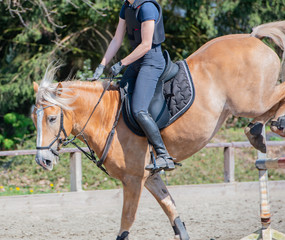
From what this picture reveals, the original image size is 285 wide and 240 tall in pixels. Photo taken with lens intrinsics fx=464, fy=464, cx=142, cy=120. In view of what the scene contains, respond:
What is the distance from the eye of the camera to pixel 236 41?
4.67m

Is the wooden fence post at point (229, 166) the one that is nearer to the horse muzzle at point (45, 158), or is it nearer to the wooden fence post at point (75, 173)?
the wooden fence post at point (75, 173)

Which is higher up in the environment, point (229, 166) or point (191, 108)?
point (191, 108)

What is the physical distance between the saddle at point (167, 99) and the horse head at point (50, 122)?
0.61 meters

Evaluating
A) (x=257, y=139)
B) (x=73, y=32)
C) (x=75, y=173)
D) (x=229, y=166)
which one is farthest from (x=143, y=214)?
(x=73, y=32)

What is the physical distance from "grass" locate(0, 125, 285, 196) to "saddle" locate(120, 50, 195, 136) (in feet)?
13.8

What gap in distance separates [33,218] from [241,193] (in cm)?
366

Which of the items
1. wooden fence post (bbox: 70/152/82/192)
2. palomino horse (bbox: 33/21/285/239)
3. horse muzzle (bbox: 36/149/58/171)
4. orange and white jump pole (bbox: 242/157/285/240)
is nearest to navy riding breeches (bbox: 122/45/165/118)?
palomino horse (bbox: 33/21/285/239)

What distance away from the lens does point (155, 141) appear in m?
4.37

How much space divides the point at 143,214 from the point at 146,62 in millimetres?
3296

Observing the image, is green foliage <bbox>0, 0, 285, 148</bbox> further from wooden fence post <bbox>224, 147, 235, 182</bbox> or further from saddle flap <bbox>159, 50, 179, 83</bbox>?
saddle flap <bbox>159, 50, 179, 83</bbox>

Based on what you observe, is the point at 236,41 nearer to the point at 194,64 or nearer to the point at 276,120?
the point at 194,64

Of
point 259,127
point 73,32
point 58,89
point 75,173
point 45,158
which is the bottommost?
point 75,173

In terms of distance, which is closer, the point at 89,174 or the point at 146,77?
the point at 146,77

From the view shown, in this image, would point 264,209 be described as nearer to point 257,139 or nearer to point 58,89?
point 257,139
